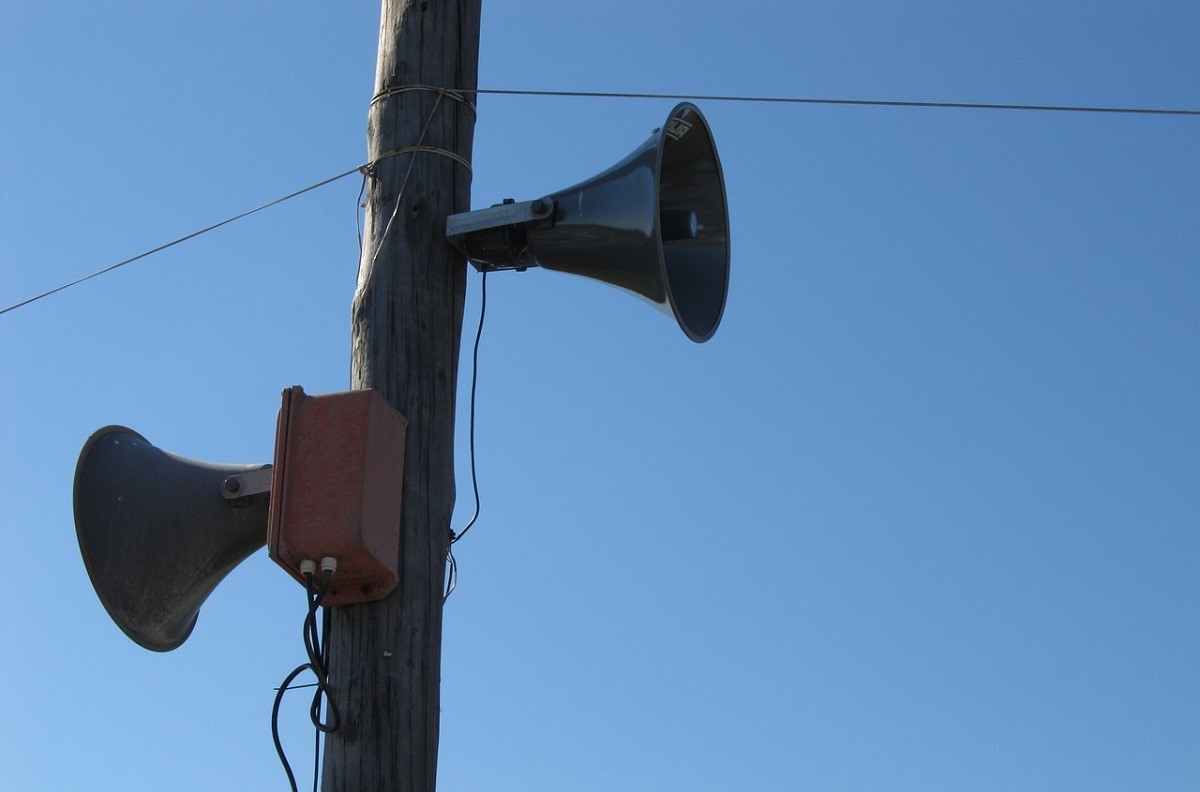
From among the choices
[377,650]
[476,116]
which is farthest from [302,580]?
[476,116]

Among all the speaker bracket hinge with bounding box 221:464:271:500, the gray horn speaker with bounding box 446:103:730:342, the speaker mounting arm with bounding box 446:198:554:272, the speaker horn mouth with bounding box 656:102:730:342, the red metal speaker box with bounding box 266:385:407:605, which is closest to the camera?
the red metal speaker box with bounding box 266:385:407:605

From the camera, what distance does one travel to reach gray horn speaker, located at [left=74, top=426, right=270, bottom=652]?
399 centimetres

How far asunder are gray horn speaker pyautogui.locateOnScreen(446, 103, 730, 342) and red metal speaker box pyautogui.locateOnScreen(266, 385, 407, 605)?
2.22ft

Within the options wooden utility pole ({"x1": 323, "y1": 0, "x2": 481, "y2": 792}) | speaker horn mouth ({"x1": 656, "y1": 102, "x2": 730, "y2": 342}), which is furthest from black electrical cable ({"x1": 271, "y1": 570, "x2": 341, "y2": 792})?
speaker horn mouth ({"x1": 656, "y1": 102, "x2": 730, "y2": 342})

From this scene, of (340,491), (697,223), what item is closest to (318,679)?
(340,491)

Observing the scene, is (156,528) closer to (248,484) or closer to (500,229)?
(248,484)

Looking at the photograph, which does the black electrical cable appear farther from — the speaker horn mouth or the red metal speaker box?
the speaker horn mouth

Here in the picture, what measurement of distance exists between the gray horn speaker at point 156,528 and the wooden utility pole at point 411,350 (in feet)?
1.35

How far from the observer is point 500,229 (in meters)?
4.21

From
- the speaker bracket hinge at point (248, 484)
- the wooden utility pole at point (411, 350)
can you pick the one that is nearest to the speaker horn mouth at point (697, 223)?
the wooden utility pole at point (411, 350)

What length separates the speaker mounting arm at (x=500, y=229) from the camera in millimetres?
4180

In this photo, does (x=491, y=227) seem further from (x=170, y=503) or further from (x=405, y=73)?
(x=170, y=503)

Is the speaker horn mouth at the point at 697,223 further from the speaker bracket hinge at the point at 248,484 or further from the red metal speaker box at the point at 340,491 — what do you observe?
the speaker bracket hinge at the point at 248,484

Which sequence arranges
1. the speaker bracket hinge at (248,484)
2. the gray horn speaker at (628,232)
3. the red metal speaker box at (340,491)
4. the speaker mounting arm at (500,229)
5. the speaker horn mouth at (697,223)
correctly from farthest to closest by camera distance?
the speaker horn mouth at (697,223) < the speaker mounting arm at (500,229) < the gray horn speaker at (628,232) < the speaker bracket hinge at (248,484) < the red metal speaker box at (340,491)
